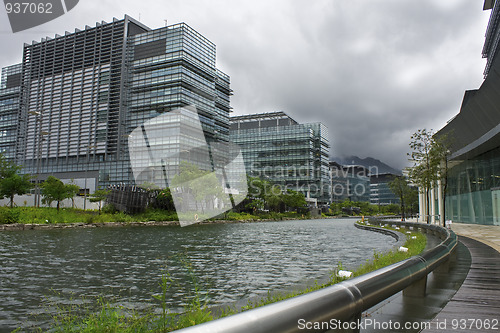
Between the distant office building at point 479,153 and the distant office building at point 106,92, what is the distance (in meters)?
60.8

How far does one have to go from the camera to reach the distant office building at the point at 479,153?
1172 inches

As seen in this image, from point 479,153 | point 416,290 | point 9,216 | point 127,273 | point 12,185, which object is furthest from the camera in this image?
point 12,185

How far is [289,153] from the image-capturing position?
142 metres

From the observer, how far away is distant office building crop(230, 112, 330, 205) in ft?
461

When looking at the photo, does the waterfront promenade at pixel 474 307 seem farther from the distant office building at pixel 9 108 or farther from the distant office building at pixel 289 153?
the distant office building at pixel 9 108

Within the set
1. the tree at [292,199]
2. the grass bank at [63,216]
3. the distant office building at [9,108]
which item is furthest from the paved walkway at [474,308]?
the distant office building at [9,108]

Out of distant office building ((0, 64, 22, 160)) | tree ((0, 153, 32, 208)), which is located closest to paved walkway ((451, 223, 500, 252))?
tree ((0, 153, 32, 208))

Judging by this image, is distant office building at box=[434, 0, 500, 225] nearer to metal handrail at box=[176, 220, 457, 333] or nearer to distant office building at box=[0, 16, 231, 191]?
metal handrail at box=[176, 220, 457, 333]

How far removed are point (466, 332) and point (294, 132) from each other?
13940 cm

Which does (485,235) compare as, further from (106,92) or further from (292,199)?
(106,92)

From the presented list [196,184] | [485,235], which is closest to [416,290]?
[485,235]

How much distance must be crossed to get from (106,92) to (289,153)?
7088 centimetres

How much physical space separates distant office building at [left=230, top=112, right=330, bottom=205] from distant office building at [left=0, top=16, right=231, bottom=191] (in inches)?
1478

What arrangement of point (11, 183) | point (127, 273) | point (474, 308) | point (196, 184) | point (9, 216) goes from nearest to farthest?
point (474, 308), point (127, 273), point (9, 216), point (11, 183), point (196, 184)
